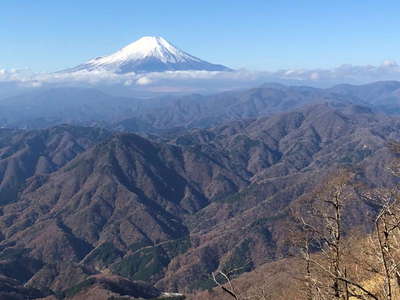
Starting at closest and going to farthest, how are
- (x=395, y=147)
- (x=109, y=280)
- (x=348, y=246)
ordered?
(x=395, y=147), (x=348, y=246), (x=109, y=280)

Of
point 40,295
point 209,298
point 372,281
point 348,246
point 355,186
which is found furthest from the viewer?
point 40,295

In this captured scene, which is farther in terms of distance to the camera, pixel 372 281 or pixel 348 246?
pixel 372 281

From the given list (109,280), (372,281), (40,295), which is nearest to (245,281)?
(109,280)

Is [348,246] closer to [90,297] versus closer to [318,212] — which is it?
[318,212]

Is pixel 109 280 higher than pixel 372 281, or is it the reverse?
pixel 372 281

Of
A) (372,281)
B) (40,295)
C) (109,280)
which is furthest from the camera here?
(109,280)

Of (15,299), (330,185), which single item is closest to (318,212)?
(330,185)

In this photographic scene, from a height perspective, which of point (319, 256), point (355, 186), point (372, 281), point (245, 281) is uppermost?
point (355, 186)

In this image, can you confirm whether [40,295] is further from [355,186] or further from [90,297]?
[355,186]

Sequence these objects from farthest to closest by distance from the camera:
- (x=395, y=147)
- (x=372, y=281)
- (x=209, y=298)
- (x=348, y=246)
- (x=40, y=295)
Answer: (x=40, y=295), (x=209, y=298), (x=372, y=281), (x=348, y=246), (x=395, y=147)
